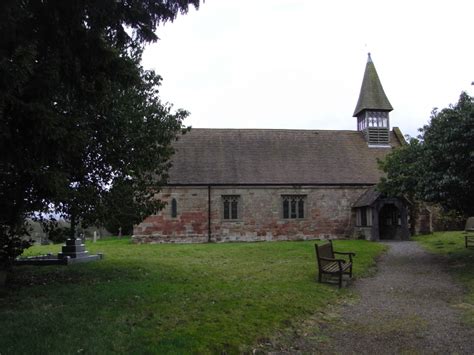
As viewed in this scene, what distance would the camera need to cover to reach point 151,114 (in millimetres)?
14172

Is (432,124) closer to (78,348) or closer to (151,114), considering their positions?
(151,114)

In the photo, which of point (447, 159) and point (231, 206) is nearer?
point (447, 159)

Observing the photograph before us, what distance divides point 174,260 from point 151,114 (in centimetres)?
546

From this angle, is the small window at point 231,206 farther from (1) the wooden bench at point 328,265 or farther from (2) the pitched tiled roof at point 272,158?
(1) the wooden bench at point 328,265

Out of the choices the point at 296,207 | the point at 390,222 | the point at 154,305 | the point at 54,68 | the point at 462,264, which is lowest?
the point at 154,305

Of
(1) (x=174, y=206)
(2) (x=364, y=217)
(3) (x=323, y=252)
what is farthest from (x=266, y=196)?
(3) (x=323, y=252)

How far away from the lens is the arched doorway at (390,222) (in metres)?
27.9

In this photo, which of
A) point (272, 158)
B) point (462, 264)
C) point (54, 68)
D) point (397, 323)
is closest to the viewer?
point (54, 68)

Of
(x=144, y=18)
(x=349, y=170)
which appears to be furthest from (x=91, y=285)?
(x=349, y=170)

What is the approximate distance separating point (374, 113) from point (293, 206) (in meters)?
10.4

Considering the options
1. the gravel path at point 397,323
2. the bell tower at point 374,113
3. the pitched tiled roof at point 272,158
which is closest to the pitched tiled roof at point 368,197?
the pitched tiled roof at point 272,158

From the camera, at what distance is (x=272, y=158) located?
30703mm

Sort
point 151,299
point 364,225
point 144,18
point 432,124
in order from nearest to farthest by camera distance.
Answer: point 144,18 < point 151,299 < point 432,124 < point 364,225

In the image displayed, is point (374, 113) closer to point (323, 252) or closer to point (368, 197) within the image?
point (368, 197)
